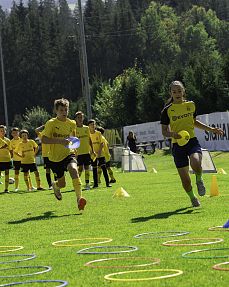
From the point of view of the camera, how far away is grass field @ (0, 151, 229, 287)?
686 cm

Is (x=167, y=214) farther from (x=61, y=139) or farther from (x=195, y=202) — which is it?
(x=61, y=139)

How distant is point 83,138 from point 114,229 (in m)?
11.3

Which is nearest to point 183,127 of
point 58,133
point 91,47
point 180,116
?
point 180,116

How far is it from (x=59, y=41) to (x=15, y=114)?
17542 millimetres

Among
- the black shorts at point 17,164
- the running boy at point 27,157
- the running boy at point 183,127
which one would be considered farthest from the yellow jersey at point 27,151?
the running boy at point 183,127

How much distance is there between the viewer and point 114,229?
10.6 m

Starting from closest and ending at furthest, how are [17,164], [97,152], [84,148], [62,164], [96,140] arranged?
1. [62,164]
2. [84,148]
3. [97,152]
4. [96,140]
5. [17,164]

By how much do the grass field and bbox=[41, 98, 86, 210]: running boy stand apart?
0.75m

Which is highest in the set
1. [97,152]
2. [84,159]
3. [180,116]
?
[180,116]

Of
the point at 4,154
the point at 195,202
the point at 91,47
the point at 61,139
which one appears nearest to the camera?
the point at 195,202

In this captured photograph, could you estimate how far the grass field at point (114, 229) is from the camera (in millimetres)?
6863

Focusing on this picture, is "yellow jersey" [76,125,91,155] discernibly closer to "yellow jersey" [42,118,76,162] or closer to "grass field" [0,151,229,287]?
"grass field" [0,151,229,287]

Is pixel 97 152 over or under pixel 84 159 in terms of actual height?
over

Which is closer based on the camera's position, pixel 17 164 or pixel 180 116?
pixel 180 116
